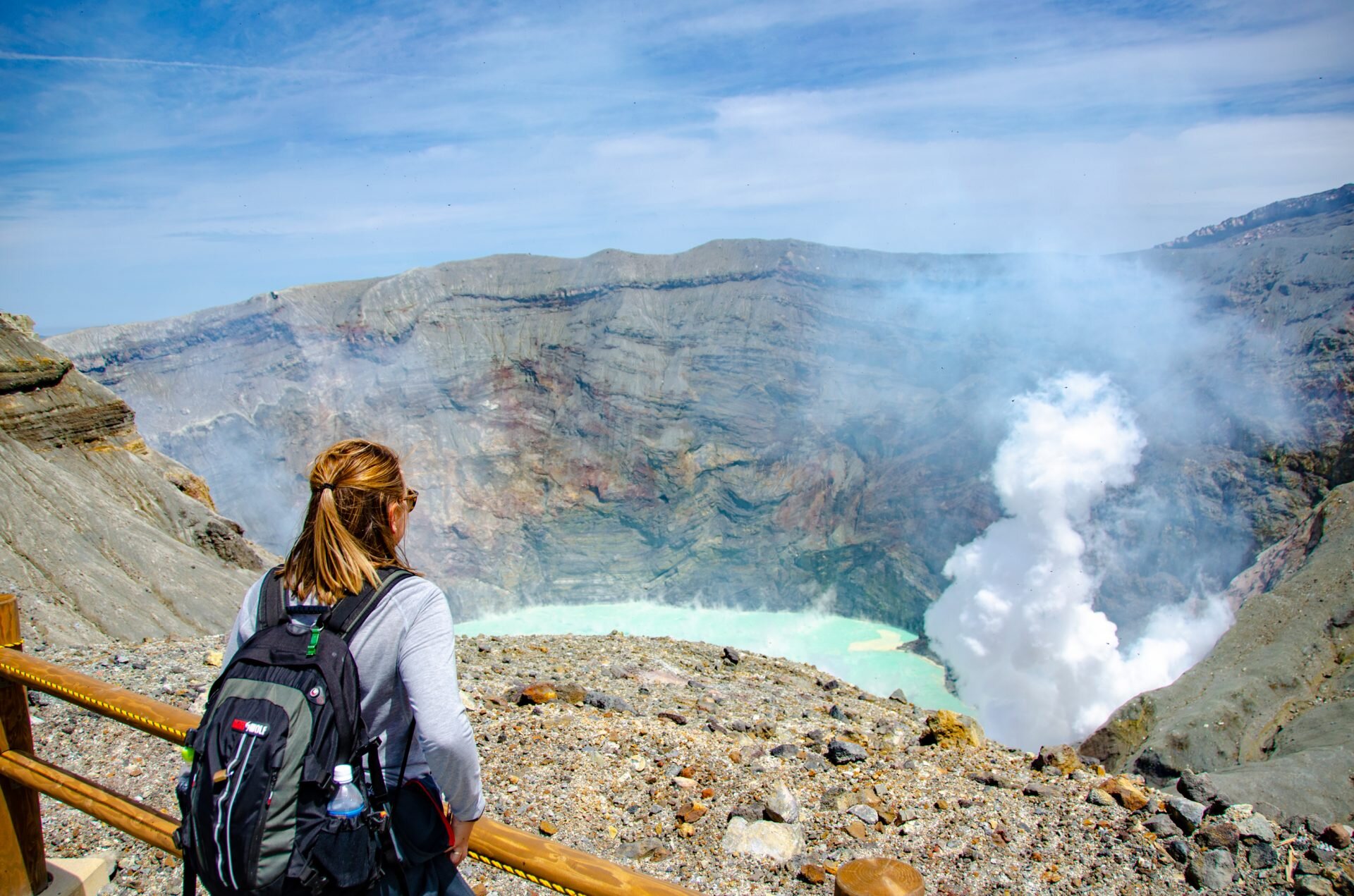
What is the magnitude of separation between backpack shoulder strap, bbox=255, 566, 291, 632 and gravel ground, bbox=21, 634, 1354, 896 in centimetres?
294

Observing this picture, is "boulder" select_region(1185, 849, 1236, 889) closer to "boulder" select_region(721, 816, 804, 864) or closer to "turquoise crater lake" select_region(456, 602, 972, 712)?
"boulder" select_region(721, 816, 804, 864)

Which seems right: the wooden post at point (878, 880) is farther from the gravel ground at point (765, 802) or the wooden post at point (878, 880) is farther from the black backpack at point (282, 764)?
the gravel ground at point (765, 802)

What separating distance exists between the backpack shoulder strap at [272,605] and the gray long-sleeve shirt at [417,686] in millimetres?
43

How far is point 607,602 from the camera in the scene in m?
47.6

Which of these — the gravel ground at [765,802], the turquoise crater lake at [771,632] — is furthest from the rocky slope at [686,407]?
the gravel ground at [765,802]

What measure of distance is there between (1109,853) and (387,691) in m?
4.90

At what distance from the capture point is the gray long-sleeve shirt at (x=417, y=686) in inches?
79.7

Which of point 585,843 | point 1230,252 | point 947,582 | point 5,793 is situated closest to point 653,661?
point 585,843

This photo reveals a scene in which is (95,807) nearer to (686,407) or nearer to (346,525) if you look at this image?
(346,525)

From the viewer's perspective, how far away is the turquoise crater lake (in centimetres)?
3534

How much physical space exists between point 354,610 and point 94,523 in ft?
56.1

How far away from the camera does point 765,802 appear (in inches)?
221

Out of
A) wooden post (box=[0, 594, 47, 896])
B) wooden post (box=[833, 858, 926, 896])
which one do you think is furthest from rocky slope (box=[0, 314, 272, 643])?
wooden post (box=[833, 858, 926, 896])

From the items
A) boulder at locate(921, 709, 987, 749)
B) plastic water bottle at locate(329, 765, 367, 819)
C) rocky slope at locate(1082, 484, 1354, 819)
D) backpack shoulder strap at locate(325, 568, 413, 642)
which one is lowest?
rocky slope at locate(1082, 484, 1354, 819)
